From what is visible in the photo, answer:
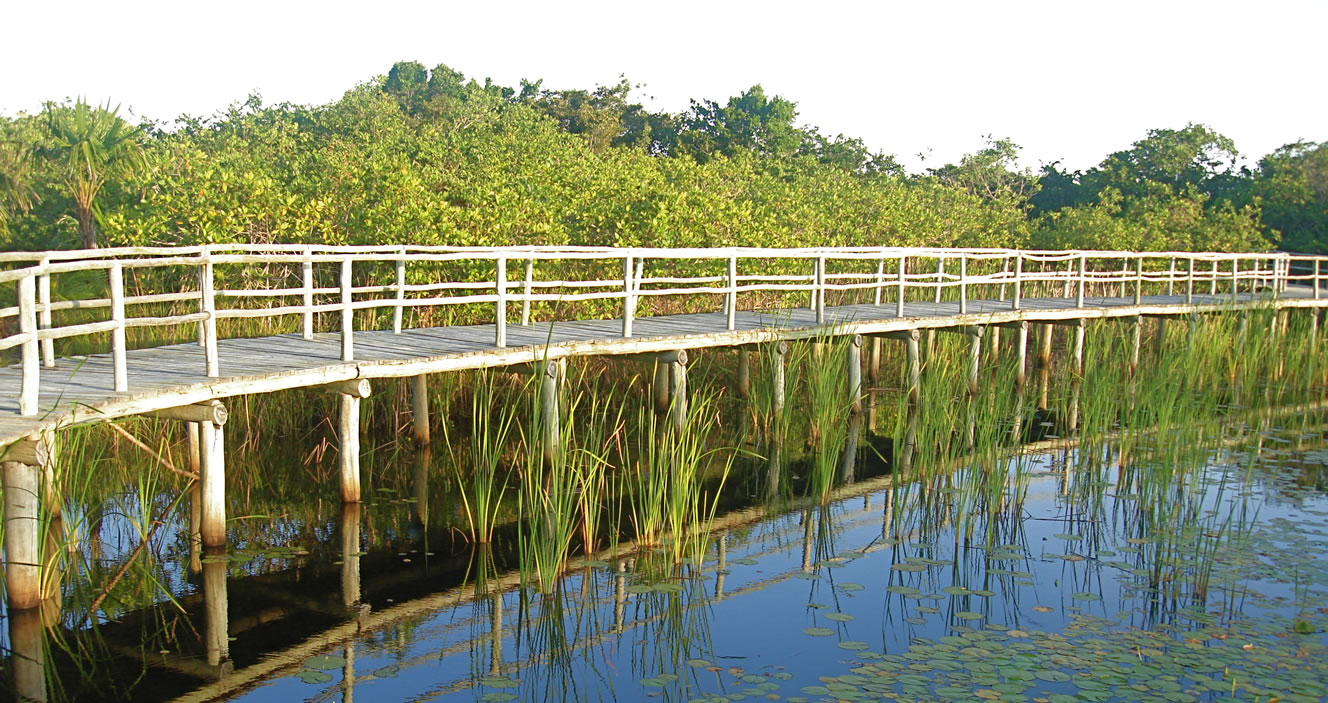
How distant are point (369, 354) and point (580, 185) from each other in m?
9.32

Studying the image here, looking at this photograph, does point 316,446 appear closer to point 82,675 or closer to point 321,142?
point 82,675

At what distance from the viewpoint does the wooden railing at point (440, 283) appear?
744 centimetres

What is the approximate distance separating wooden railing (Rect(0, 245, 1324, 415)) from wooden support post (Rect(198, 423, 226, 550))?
0.43 meters

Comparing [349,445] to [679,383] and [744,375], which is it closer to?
[679,383]

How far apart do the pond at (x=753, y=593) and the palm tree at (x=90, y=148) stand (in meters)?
10.3

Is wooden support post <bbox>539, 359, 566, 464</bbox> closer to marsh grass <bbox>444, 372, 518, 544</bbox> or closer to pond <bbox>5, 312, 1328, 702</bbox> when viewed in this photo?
marsh grass <bbox>444, 372, 518, 544</bbox>

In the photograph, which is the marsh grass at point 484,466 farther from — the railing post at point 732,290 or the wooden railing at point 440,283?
the railing post at point 732,290

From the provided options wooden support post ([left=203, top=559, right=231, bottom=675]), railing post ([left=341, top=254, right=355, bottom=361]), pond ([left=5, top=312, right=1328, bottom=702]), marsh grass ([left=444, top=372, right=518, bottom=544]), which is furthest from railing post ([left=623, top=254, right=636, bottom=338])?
wooden support post ([left=203, top=559, right=231, bottom=675])

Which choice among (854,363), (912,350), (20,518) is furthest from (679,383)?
(20,518)

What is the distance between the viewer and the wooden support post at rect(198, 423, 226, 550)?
791 centimetres

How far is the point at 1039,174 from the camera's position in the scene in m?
37.7

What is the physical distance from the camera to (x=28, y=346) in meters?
6.62

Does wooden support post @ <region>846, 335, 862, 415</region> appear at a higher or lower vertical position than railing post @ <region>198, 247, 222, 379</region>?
lower

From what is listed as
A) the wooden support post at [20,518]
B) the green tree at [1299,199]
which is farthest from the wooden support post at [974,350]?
the green tree at [1299,199]
